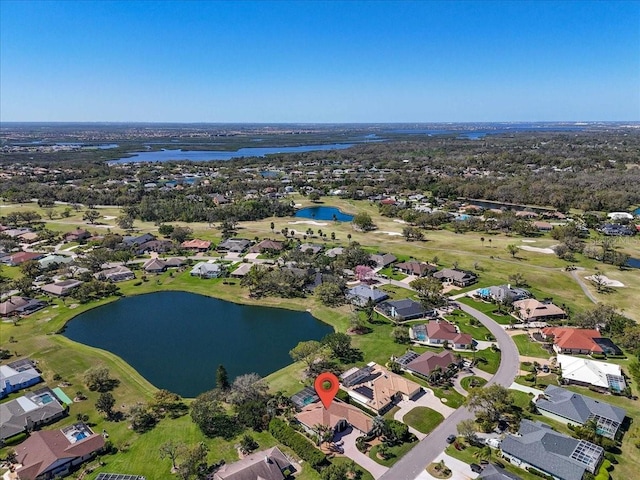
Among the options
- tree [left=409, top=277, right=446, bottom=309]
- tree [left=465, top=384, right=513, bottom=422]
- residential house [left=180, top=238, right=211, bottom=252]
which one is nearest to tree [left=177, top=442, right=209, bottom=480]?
tree [left=465, top=384, right=513, bottom=422]

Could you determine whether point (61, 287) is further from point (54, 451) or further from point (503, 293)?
point (503, 293)

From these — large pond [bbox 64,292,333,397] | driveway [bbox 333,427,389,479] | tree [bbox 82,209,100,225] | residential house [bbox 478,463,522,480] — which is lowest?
large pond [bbox 64,292,333,397]

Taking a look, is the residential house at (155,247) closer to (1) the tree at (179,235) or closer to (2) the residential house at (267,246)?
(1) the tree at (179,235)

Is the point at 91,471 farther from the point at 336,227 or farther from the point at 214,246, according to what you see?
the point at 336,227

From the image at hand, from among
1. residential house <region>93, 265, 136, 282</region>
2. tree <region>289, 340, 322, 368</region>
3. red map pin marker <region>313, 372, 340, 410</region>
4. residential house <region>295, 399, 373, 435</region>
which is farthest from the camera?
residential house <region>93, 265, 136, 282</region>

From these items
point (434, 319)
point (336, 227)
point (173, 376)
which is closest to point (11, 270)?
point (173, 376)

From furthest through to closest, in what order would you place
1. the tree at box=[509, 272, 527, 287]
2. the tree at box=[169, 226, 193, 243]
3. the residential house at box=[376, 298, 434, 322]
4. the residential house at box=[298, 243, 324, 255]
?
the tree at box=[169, 226, 193, 243]
the residential house at box=[298, 243, 324, 255]
the tree at box=[509, 272, 527, 287]
the residential house at box=[376, 298, 434, 322]

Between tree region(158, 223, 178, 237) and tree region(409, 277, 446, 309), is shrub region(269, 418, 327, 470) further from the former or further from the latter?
tree region(158, 223, 178, 237)
